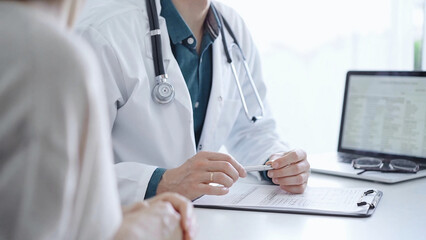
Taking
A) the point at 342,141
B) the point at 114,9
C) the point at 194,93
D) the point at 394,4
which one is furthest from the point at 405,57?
the point at 114,9

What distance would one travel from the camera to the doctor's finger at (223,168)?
1.02m

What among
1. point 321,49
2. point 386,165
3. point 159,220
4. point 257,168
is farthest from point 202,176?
point 321,49

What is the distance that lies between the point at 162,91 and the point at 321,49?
156 centimetres

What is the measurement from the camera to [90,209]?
0.45m

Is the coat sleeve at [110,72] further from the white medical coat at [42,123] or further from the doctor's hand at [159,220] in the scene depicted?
the white medical coat at [42,123]

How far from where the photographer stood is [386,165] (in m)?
1.36

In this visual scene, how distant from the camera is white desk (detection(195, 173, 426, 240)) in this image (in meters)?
0.83

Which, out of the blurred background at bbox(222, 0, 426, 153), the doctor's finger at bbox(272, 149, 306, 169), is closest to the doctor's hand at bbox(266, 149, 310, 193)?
the doctor's finger at bbox(272, 149, 306, 169)

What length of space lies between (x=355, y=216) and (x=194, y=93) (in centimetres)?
61

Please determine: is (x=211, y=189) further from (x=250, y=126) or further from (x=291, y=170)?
(x=250, y=126)

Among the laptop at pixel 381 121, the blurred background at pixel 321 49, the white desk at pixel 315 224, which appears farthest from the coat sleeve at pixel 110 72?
the blurred background at pixel 321 49

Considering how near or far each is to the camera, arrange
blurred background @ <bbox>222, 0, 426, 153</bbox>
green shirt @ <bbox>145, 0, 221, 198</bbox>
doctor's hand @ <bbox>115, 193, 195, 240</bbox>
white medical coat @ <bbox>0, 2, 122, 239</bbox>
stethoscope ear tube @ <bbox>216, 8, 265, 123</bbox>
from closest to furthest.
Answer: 1. white medical coat @ <bbox>0, 2, 122, 239</bbox>
2. doctor's hand @ <bbox>115, 193, 195, 240</bbox>
3. green shirt @ <bbox>145, 0, 221, 198</bbox>
4. stethoscope ear tube @ <bbox>216, 8, 265, 123</bbox>
5. blurred background @ <bbox>222, 0, 426, 153</bbox>

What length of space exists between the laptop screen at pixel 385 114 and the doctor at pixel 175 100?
0.92 feet

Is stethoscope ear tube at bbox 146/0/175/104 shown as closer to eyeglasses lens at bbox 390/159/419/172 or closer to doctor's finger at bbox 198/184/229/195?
doctor's finger at bbox 198/184/229/195
